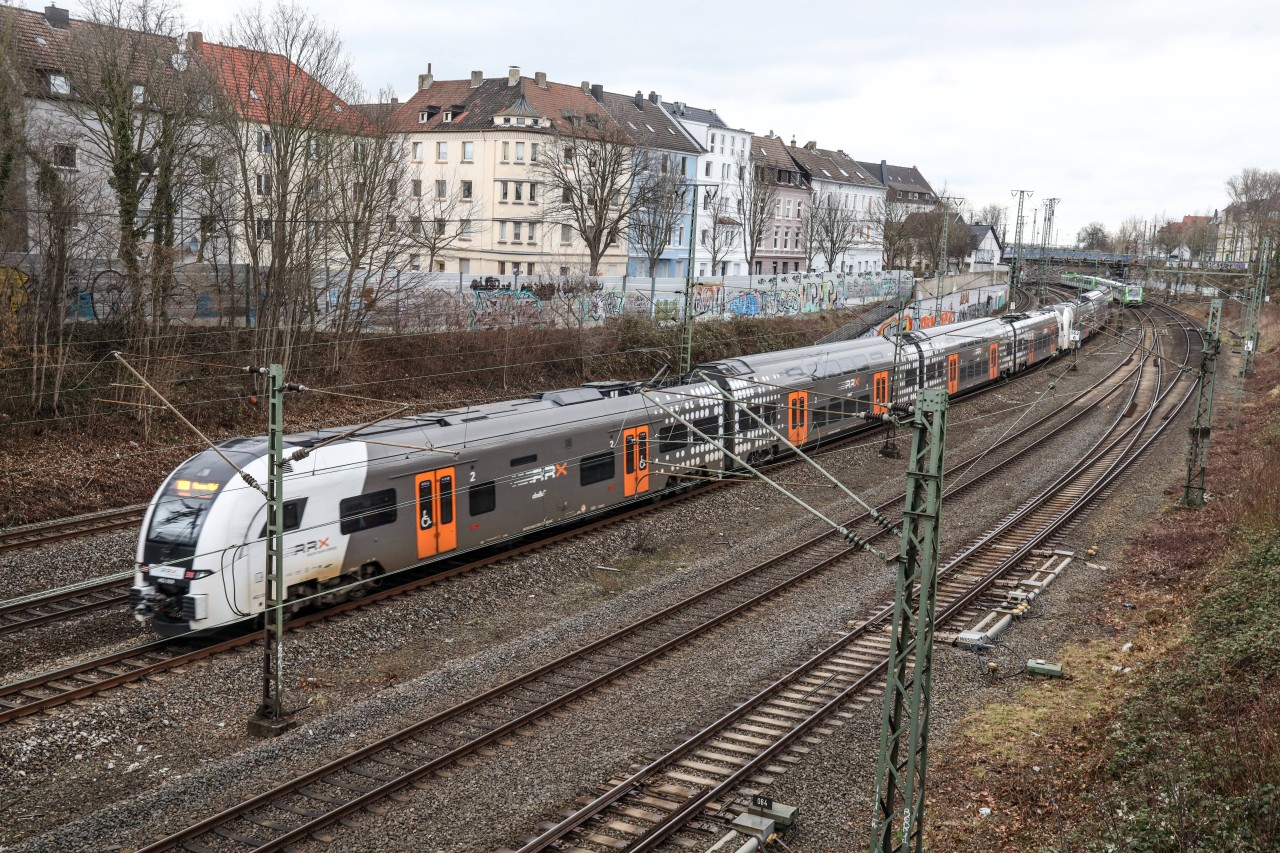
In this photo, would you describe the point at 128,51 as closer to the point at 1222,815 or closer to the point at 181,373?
the point at 181,373

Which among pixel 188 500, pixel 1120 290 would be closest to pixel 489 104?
pixel 188 500

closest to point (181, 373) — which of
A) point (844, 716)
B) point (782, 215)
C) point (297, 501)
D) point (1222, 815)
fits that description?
point (297, 501)

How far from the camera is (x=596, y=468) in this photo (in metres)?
23.3

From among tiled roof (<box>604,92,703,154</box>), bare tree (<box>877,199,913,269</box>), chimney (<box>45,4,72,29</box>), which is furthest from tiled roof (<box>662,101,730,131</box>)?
chimney (<box>45,4,72,29</box>)

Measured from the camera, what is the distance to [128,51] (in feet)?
97.8

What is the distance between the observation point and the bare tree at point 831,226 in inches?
3383

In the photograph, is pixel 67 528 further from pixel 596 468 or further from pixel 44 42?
pixel 44 42

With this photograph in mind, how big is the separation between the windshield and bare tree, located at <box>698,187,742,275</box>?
195 ft

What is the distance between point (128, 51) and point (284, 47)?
4.49 m

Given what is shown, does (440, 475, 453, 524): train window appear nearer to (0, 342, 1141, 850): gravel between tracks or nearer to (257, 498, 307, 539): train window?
(0, 342, 1141, 850): gravel between tracks

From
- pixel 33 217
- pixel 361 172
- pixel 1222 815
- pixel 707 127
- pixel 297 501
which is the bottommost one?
pixel 1222 815

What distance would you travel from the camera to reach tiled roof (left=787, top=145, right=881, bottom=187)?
9356cm

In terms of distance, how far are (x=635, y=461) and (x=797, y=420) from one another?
8465 mm

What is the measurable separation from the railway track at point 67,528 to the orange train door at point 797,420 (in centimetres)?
1741
